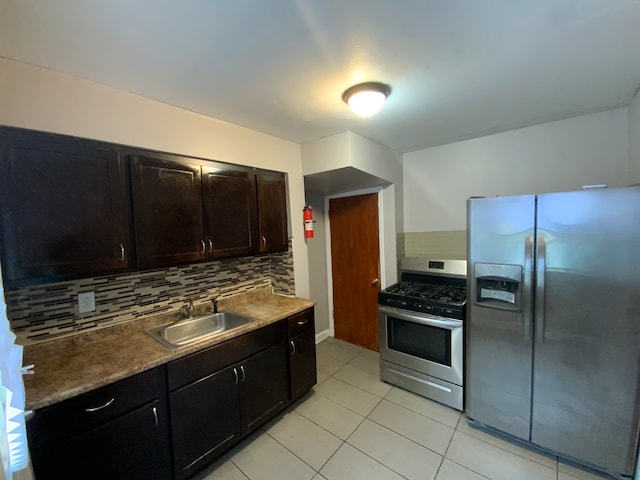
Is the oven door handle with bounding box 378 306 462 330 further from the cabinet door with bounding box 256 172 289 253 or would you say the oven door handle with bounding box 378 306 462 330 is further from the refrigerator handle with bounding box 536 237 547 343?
the cabinet door with bounding box 256 172 289 253

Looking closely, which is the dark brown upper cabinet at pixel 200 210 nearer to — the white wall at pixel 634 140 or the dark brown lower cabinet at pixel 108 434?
the dark brown lower cabinet at pixel 108 434

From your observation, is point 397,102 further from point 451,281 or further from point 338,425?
point 338,425

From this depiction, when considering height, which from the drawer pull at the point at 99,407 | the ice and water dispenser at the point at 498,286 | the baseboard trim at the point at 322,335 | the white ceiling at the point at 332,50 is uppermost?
the white ceiling at the point at 332,50

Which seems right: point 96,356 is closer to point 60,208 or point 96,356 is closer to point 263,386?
point 60,208

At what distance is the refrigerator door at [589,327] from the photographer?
4.97ft

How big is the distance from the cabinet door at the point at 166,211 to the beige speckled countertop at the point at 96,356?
1.73 feet

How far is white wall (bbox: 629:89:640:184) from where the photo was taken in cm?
190

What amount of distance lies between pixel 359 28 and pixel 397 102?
831 millimetres

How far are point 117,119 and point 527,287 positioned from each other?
283cm

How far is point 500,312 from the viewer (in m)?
1.89

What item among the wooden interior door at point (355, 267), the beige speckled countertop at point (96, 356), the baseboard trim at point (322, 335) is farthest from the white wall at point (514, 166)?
the beige speckled countertop at point (96, 356)

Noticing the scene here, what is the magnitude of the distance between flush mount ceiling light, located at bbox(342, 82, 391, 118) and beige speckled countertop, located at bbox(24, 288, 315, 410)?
162 cm

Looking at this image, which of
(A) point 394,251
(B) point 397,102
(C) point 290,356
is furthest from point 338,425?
(B) point 397,102

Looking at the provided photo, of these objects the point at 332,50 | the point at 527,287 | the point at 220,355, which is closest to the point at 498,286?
the point at 527,287
